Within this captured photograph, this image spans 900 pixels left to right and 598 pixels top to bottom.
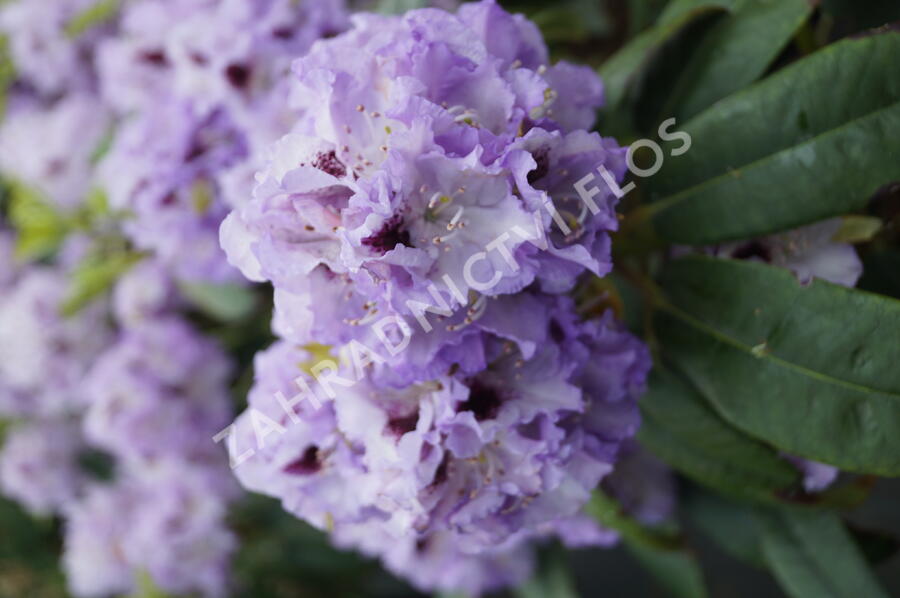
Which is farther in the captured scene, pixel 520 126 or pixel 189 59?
pixel 189 59

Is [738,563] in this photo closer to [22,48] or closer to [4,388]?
[4,388]

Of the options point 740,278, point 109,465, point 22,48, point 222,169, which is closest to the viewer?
point 740,278

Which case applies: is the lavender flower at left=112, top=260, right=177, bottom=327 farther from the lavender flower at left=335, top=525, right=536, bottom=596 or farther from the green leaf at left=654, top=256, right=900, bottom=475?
the green leaf at left=654, top=256, right=900, bottom=475

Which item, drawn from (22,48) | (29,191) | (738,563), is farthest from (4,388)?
(738,563)

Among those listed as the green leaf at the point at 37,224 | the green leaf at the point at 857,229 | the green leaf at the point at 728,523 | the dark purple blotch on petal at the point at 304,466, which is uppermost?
the green leaf at the point at 857,229

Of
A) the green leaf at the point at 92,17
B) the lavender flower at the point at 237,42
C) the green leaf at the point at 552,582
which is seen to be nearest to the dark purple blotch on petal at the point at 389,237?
the lavender flower at the point at 237,42

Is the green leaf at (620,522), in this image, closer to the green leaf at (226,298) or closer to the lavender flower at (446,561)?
the lavender flower at (446,561)
